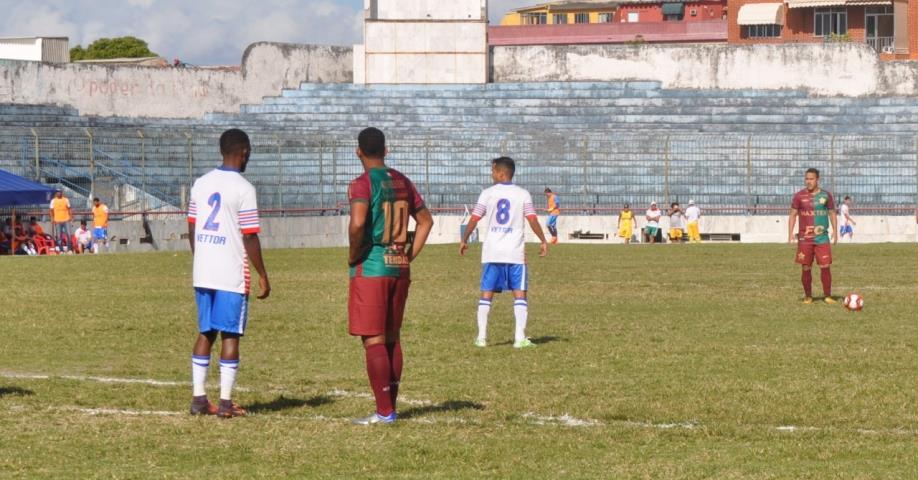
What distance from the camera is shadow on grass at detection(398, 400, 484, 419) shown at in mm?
10805

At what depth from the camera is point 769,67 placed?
190ft

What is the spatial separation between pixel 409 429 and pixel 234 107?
154 ft

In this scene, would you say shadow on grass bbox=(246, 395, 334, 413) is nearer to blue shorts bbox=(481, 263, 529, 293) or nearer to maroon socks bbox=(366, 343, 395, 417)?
maroon socks bbox=(366, 343, 395, 417)

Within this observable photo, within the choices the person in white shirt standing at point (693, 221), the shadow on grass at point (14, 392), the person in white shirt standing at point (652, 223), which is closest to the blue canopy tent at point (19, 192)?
the person in white shirt standing at point (652, 223)

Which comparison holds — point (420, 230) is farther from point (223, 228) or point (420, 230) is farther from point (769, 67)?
point (769, 67)

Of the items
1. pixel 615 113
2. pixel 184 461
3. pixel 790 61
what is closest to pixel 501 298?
pixel 184 461

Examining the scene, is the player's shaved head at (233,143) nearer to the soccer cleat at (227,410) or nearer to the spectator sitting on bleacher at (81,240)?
the soccer cleat at (227,410)

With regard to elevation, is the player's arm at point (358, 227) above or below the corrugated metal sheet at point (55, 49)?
below

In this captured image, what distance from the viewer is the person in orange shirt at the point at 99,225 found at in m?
39.2

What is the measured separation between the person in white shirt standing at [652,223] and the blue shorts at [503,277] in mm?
30867

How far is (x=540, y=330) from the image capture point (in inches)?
701

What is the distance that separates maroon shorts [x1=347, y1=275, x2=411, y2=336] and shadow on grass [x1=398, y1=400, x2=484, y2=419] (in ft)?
2.73

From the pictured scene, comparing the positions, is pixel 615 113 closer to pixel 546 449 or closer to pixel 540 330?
pixel 540 330

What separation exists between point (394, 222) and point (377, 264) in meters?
0.29
